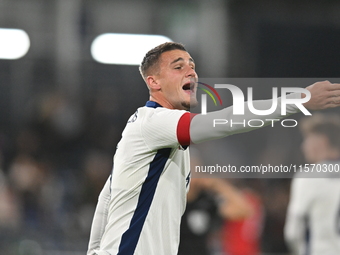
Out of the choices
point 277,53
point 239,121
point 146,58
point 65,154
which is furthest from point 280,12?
point 239,121

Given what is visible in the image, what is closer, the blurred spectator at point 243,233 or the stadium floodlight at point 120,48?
the blurred spectator at point 243,233

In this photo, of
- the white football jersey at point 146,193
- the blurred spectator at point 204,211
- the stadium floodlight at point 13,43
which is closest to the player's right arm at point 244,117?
the white football jersey at point 146,193

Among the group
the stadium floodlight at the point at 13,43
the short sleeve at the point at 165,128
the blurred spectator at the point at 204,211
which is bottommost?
the blurred spectator at the point at 204,211

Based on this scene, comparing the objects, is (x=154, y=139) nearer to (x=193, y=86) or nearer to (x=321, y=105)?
(x=193, y=86)

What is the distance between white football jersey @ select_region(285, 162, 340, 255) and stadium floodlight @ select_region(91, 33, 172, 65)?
4034mm

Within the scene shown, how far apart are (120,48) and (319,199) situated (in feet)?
14.3

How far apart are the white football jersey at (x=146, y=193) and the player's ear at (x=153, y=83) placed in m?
0.20

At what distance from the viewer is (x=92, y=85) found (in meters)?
7.59

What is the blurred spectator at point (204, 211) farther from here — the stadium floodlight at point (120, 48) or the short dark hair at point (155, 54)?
the stadium floodlight at point (120, 48)

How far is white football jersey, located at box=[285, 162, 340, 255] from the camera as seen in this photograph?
398 centimetres

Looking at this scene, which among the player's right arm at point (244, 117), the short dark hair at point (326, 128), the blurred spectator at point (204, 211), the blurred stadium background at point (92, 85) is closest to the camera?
the player's right arm at point (244, 117)

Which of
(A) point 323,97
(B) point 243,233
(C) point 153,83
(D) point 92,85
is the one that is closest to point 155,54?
(C) point 153,83

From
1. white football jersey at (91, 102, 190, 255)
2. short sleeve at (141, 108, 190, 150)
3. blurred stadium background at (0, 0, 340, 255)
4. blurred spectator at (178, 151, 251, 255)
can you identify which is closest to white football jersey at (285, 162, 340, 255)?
blurred spectator at (178, 151, 251, 255)

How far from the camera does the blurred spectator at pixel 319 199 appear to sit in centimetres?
400
